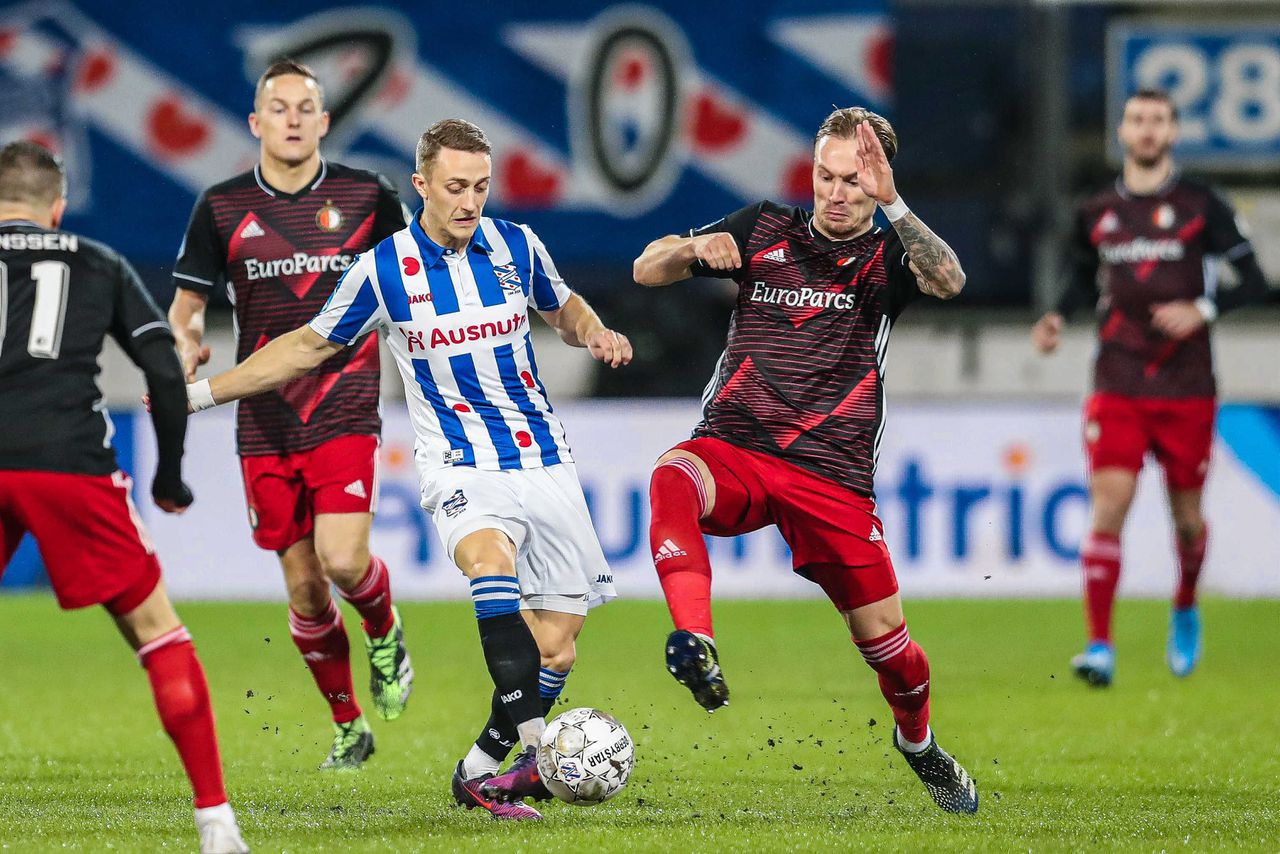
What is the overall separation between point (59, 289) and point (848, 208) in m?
2.50

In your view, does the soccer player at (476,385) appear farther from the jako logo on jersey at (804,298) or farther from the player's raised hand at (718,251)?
the jako logo on jersey at (804,298)

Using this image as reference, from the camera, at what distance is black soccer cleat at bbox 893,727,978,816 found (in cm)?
606

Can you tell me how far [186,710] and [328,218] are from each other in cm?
272

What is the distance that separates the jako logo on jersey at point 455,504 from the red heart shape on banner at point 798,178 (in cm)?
1003

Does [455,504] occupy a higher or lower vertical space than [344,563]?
higher

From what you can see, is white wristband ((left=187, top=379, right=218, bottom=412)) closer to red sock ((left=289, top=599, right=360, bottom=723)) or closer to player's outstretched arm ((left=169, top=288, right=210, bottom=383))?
player's outstretched arm ((left=169, top=288, right=210, bottom=383))

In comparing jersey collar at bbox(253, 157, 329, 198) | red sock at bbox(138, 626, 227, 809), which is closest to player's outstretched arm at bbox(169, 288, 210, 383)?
jersey collar at bbox(253, 157, 329, 198)

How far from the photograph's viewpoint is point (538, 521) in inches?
239

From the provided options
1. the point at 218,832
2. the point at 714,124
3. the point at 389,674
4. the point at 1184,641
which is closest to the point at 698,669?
the point at 218,832

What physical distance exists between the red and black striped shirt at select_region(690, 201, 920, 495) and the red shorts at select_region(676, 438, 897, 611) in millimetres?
72

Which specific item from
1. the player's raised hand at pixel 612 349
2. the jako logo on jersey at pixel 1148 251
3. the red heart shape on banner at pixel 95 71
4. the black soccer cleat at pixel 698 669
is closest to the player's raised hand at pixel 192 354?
the player's raised hand at pixel 612 349

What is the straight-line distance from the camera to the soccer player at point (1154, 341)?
964cm

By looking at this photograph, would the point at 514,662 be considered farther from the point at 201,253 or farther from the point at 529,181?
the point at 529,181

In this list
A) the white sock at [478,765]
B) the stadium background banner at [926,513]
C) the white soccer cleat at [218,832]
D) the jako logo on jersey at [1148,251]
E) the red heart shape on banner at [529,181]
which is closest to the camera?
the white soccer cleat at [218,832]
